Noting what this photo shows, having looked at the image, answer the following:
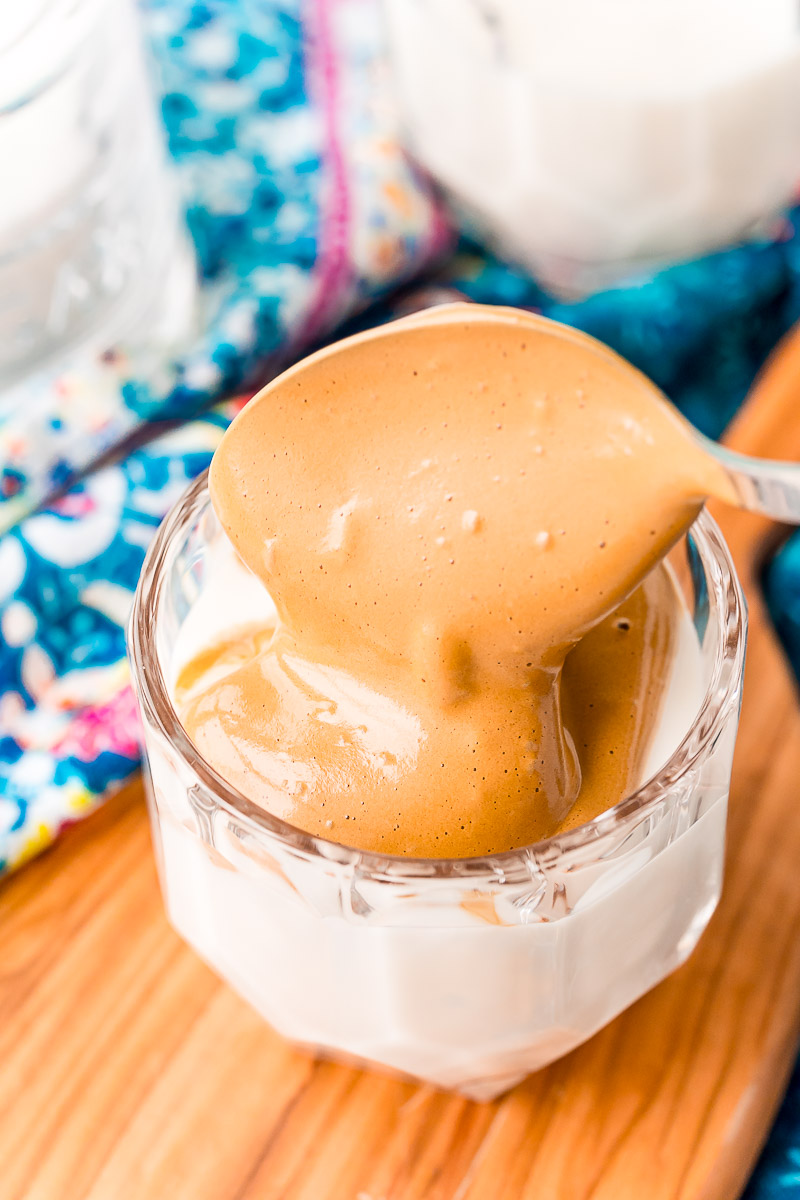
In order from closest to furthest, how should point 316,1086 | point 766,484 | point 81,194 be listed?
point 766,484, point 316,1086, point 81,194

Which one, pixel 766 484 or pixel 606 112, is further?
pixel 606 112

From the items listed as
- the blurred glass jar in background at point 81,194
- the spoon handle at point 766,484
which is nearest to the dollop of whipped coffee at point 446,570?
the spoon handle at point 766,484

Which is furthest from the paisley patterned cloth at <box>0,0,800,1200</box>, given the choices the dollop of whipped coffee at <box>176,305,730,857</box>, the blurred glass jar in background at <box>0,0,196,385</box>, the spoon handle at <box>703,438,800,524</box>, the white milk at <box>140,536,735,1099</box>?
the spoon handle at <box>703,438,800,524</box>

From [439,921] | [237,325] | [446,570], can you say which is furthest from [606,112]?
[439,921]

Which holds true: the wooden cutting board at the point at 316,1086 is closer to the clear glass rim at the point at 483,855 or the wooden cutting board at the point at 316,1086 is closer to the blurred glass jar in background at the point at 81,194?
the clear glass rim at the point at 483,855

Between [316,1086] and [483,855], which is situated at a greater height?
[483,855]

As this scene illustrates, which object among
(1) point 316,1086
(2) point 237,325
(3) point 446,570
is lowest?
(1) point 316,1086

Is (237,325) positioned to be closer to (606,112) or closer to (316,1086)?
(606,112)

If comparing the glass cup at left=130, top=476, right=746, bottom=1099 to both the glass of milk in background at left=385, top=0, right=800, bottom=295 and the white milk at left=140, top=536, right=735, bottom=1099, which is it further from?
the glass of milk in background at left=385, top=0, right=800, bottom=295
